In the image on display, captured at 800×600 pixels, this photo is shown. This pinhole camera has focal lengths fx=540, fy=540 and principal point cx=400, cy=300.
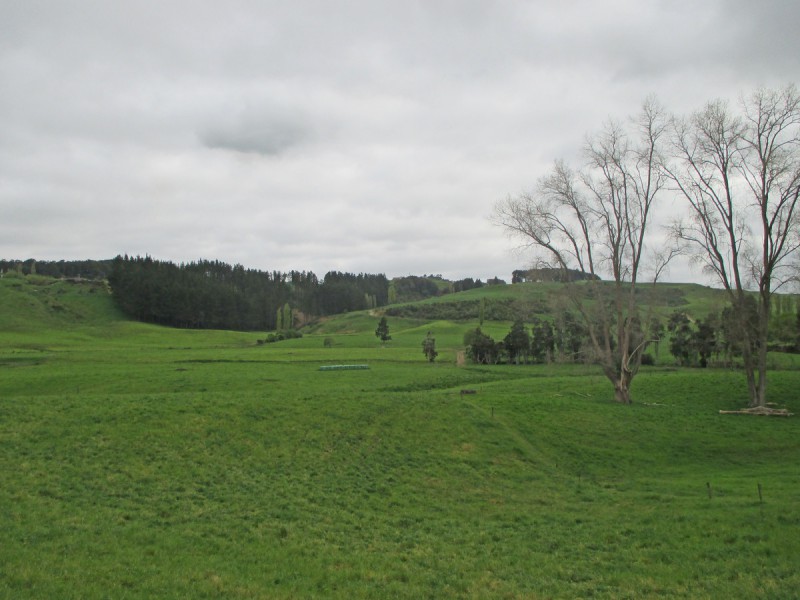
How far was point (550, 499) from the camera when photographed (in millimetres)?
19125

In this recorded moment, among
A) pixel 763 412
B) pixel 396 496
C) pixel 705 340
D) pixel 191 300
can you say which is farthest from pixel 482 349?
pixel 191 300

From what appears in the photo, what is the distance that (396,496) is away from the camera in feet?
61.2

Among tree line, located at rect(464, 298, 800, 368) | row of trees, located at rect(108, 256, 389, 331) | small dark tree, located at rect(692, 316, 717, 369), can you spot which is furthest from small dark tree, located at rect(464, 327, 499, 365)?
row of trees, located at rect(108, 256, 389, 331)

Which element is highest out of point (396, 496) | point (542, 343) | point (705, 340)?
point (705, 340)

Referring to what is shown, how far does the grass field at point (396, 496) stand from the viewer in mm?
11633

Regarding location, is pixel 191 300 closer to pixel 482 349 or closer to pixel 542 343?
pixel 482 349

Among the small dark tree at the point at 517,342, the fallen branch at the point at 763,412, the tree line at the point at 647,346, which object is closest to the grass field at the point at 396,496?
the fallen branch at the point at 763,412

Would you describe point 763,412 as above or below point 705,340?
below

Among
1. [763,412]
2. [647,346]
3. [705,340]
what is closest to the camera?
[763,412]

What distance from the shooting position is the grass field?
11.6 metres

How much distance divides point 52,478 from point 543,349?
67.6 meters

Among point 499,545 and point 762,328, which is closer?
point 499,545

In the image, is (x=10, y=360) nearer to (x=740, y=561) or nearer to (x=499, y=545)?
(x=499, y=545)

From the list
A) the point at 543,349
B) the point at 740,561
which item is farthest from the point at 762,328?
the point at 543,349
